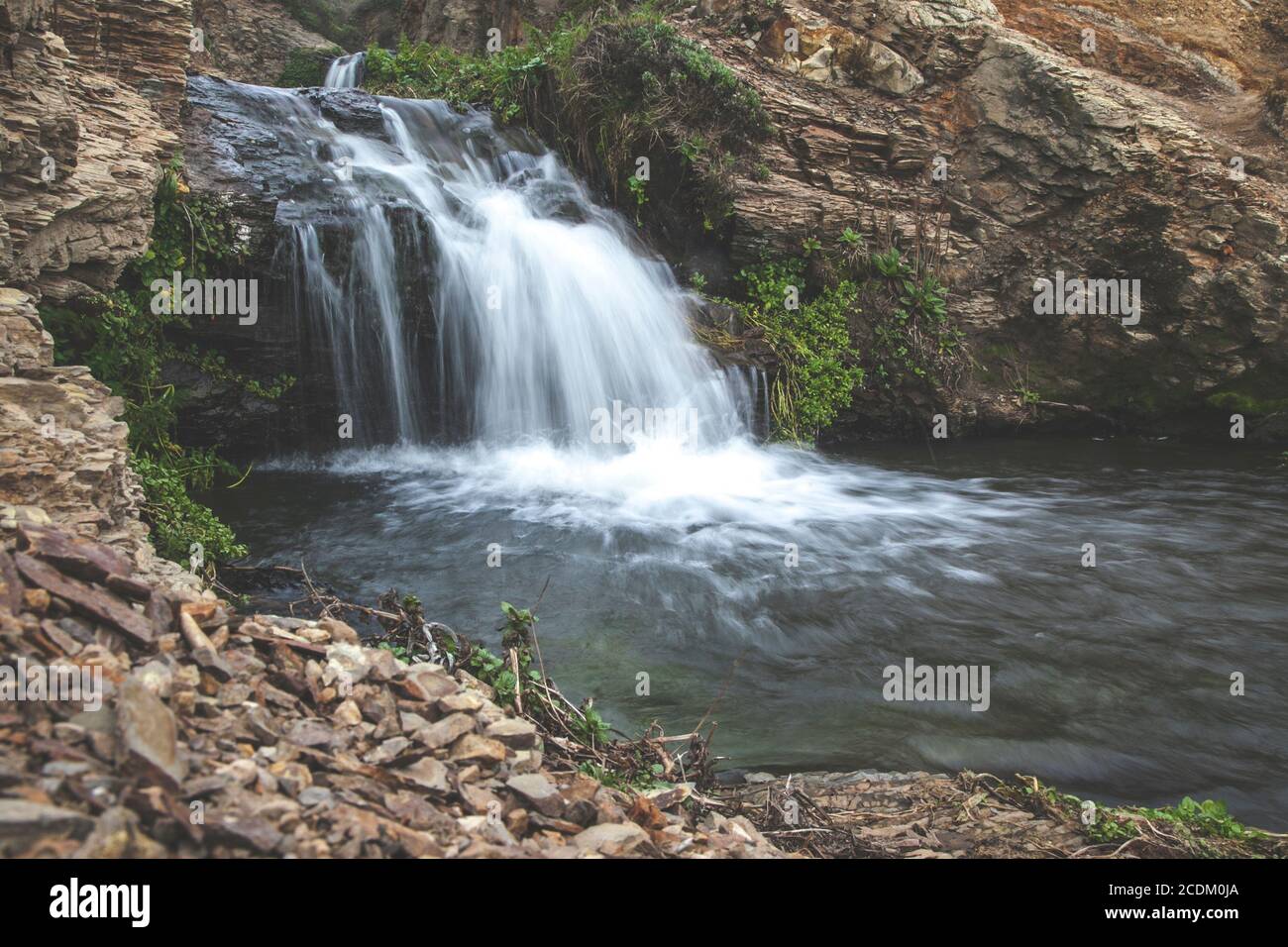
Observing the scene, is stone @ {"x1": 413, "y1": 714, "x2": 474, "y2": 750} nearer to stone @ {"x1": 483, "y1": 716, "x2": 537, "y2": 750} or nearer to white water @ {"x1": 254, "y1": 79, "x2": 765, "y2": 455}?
stone @ {"x1": 483, "y1": 716, "x2": 537, "y2": 750}

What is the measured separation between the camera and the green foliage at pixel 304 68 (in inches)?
685

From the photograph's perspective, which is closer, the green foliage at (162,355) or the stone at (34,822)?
the stone at (34,822)

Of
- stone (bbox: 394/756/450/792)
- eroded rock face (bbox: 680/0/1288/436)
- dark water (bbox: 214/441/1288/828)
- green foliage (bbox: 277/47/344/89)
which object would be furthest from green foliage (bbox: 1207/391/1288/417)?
green foliage (bbox: 277/47/344/89)

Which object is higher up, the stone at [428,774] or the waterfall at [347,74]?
the waterfall at [347,74]

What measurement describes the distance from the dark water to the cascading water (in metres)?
0.03

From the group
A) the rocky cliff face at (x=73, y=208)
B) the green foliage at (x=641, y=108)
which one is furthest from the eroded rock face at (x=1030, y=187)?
the rocky cliff face at (x=73, y=208)

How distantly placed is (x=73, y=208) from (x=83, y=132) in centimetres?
149

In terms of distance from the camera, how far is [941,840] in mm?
3398

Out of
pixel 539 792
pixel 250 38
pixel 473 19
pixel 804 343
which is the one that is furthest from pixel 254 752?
pixel 250 38

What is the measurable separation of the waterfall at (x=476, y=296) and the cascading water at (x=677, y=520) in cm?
3

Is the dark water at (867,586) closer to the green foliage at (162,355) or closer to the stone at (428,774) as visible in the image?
the green foliage at (162,355)
